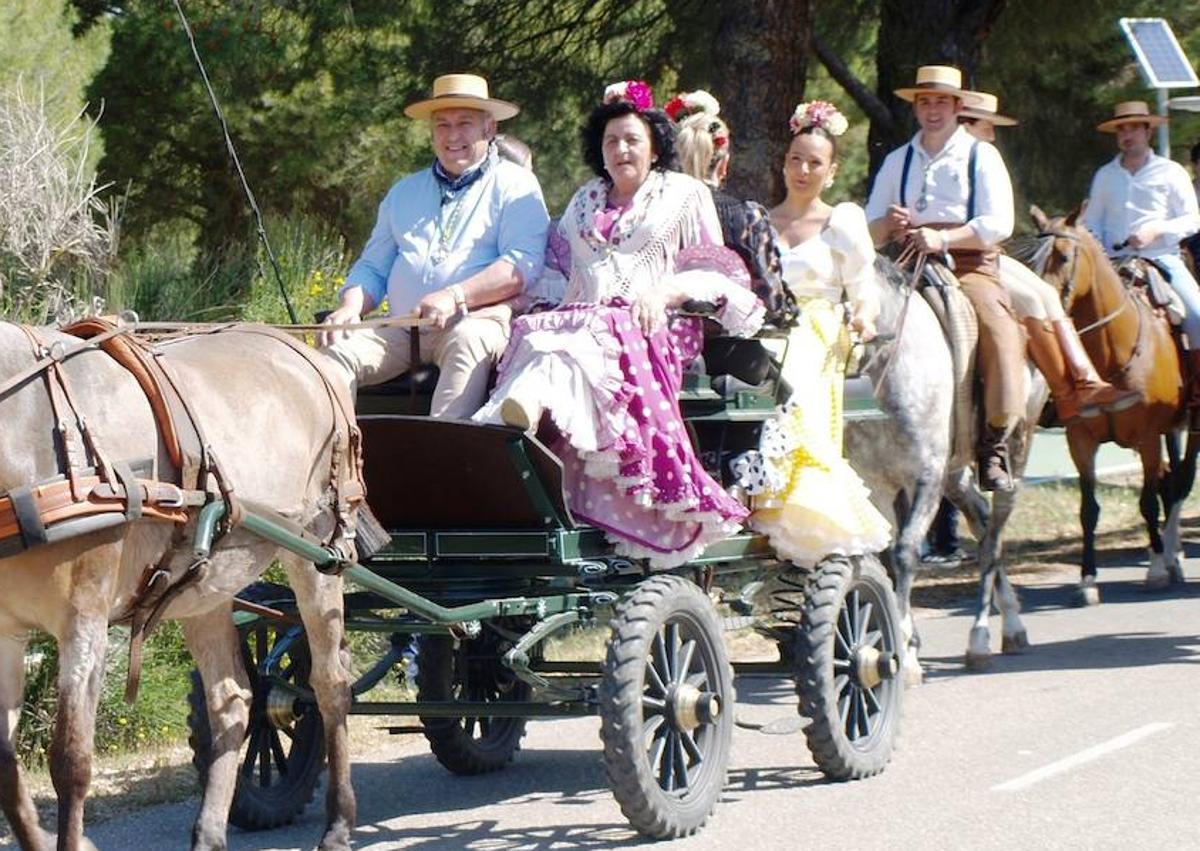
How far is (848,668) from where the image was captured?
7.43 m

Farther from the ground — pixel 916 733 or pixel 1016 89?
pixel 1016 89

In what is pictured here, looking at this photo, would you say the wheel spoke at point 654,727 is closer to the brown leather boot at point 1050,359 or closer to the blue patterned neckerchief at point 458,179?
the blue patterned neckerchief at point 458,179

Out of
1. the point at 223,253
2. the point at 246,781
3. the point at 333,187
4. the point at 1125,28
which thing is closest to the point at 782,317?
the point at 246,781

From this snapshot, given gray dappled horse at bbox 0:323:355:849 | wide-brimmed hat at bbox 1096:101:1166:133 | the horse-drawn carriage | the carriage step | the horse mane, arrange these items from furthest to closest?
wide-brimmed hat at bbox 1096:101:1166:133 → the horse mane → the carriage step → the horse-drawn carriage → gray dappled horse at bbox 0:323:355:849

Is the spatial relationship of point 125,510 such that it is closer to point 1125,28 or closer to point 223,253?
point 223,253

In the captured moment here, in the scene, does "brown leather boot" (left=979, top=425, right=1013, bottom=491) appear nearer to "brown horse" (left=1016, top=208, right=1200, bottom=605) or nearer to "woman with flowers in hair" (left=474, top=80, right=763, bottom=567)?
"brown horse" (left=1016, top=208, right=1200, bottom=605)

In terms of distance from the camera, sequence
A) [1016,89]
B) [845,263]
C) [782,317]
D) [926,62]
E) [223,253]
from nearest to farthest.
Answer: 1. [782,317]
2. [845,263]
3. [223,253]
4. [926,62]
5. [1016,89]

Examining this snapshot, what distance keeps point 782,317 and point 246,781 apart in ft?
8.52

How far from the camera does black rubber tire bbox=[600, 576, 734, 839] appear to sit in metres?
6.23

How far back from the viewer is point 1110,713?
846 centimetres

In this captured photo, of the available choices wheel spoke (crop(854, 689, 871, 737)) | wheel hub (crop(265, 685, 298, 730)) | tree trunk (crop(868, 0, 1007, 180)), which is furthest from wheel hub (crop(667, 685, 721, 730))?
tree trunk (crop(868, 0, 1007, 180))

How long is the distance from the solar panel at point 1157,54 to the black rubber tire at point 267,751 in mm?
9950

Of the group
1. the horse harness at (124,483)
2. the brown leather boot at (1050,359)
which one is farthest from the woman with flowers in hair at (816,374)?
the brown leather boot at (1050,359)

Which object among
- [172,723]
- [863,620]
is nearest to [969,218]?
[863,620]
